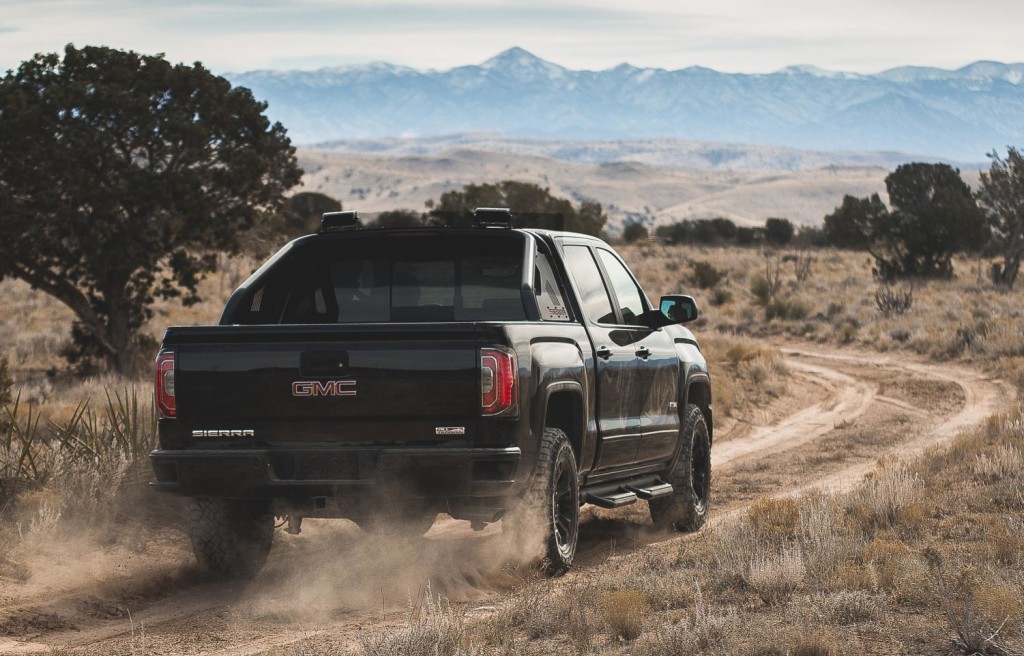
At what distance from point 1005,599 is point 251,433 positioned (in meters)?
3.65

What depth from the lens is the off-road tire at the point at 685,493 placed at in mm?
9406

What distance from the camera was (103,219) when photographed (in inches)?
754

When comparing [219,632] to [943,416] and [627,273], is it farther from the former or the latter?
[943,416]

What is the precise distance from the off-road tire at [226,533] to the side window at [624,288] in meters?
2.71

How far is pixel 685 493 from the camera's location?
30.9ft

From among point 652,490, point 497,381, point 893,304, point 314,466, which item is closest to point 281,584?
point 314,466

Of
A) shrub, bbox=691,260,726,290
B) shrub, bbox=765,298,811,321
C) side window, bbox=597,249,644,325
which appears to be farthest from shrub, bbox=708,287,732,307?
side window, bbox=597,249,644,325

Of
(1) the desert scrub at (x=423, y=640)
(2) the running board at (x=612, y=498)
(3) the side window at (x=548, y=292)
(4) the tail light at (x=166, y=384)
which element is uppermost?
(3) the side window at (x=548, y=292)

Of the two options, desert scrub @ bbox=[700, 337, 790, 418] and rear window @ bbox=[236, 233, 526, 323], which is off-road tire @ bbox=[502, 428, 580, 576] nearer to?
rear window @ bbox=[236, 233, 526, 323]

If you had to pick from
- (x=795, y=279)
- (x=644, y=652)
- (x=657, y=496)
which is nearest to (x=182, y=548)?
(x=657, y=496)

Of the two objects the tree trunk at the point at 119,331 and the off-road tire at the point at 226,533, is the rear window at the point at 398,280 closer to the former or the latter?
the off-road tire at the point at 226,533

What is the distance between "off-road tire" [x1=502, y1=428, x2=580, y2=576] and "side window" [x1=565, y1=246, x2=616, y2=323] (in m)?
1.16

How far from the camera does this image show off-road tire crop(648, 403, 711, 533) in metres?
9.41

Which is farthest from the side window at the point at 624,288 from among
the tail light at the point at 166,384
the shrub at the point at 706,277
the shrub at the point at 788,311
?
the shrub at the point at 706,277
